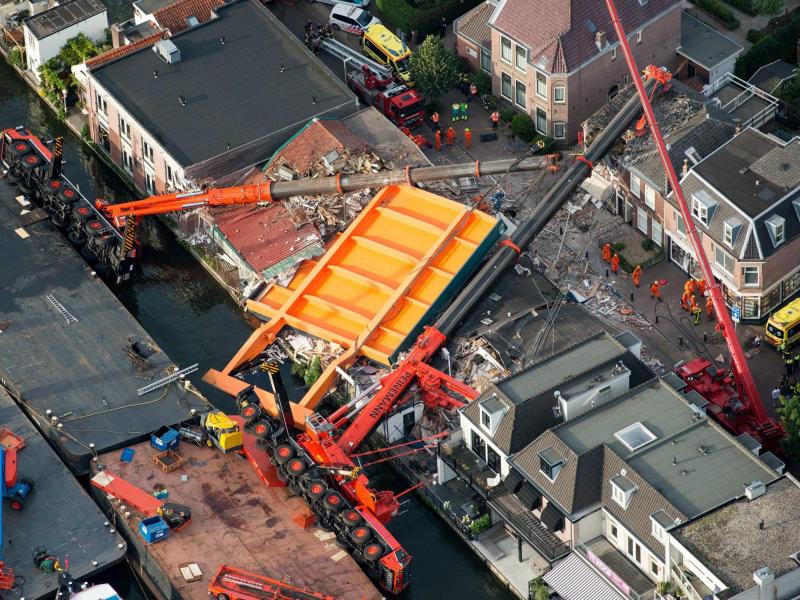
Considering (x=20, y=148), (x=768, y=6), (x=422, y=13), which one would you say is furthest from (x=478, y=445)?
(x=768, y=6)

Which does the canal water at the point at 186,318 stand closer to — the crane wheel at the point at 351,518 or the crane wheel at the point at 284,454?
the crane wheel at the point at 351,518

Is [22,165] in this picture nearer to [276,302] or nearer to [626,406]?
[276,302]

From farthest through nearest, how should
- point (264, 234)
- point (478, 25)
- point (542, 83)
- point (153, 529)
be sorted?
point (478, 25) < point (542, 83) < point (264, 234) < point (153, 529)

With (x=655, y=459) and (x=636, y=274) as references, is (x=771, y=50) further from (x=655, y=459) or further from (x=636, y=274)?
(x=655, y=459)

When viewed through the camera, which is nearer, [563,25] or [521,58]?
[563,25]

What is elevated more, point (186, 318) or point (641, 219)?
point (641, 219)

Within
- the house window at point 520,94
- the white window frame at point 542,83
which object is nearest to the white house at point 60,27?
the house window at point 520,94

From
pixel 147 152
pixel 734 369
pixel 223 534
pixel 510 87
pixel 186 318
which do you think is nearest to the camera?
pixel 223 534

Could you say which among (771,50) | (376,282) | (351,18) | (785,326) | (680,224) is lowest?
(376,282)
